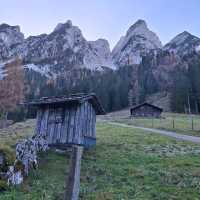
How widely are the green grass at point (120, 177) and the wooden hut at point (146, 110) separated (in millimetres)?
56647

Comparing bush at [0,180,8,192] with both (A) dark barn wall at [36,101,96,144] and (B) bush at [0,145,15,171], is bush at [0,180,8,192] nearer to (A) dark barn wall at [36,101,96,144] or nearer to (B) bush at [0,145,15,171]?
(B) bush at [0,145,15,171]

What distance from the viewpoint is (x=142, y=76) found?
138 m

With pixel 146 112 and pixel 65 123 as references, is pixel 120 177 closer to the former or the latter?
pixel 65 123

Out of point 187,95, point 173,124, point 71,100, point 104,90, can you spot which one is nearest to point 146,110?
point 187,95

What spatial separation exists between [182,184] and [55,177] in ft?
21.4

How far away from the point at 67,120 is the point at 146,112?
58.0m

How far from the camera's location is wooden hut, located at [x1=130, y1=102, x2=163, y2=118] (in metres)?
80.6

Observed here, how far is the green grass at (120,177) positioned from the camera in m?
12.5

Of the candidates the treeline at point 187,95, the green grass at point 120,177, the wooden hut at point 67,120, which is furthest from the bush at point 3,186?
the treeline at point 187,95

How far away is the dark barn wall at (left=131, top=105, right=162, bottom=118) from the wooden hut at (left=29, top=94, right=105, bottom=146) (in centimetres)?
5491

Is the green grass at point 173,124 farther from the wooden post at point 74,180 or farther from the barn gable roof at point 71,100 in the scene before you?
the wooden post at point 74,180

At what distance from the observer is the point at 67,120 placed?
25141 mm

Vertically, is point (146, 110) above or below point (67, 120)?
above

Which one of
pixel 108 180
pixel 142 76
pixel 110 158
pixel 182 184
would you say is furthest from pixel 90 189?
pixel 142 76
